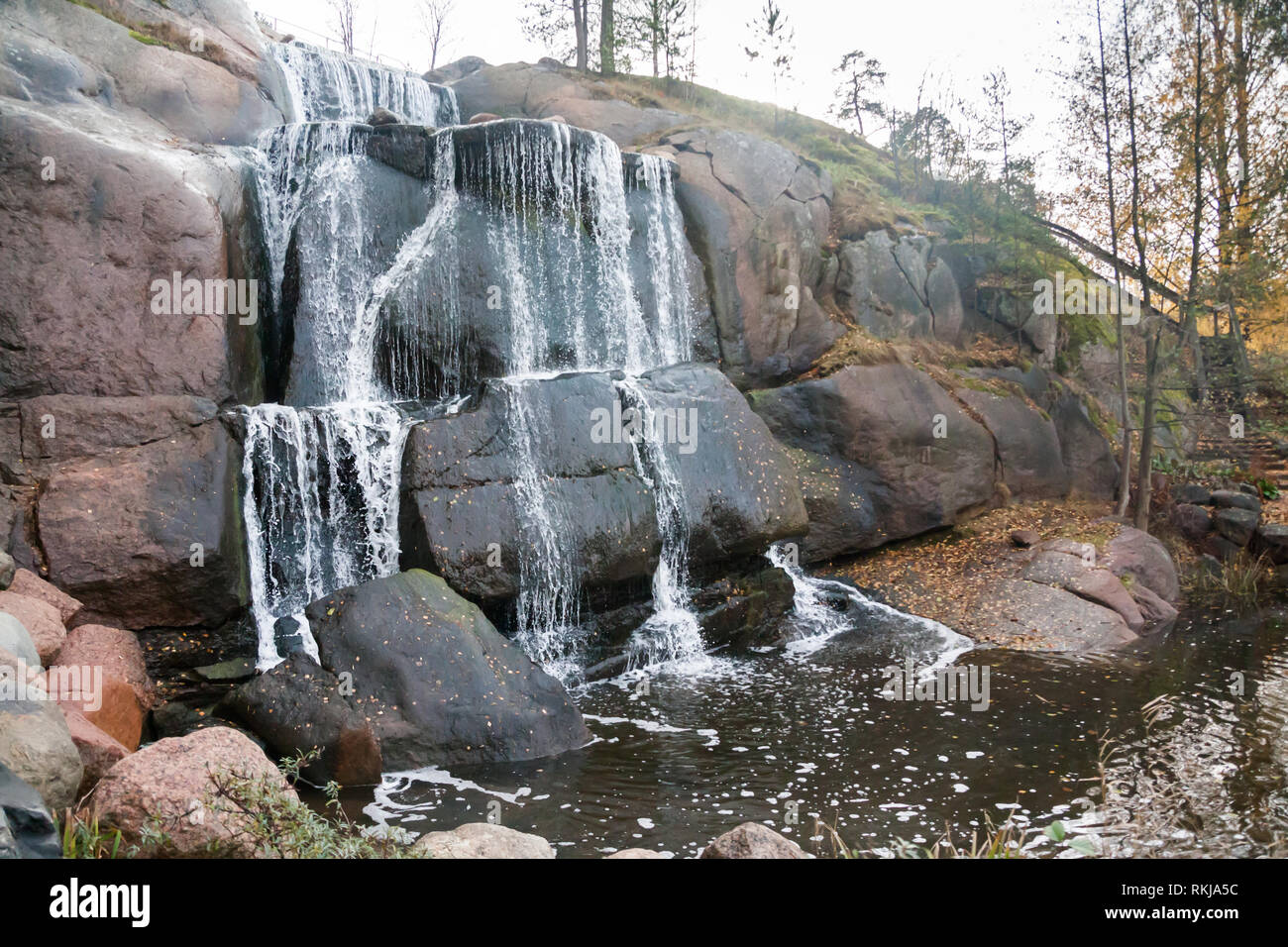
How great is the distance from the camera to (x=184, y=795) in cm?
488

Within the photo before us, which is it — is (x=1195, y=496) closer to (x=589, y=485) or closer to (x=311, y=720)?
(x=589, y=485)

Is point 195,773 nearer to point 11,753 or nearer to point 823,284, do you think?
point 11,753

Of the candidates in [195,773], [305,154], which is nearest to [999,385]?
[305,154]

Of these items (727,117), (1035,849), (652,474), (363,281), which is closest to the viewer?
(1035,849)

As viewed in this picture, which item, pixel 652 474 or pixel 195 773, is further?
pixel 652 474

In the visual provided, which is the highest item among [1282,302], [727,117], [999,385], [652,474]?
[727,117]

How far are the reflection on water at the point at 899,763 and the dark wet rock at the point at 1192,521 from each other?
18.4 ft

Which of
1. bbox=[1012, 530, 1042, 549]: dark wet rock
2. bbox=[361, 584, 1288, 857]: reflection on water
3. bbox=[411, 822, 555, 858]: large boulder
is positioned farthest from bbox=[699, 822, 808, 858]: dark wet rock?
bbox=[1012, 530, 1042, 549]: dark wet rock

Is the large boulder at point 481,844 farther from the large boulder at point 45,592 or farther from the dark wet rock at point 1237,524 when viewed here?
the dark wet rock at point 1237,524

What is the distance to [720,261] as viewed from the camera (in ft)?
50.8

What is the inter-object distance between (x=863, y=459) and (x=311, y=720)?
939 cm

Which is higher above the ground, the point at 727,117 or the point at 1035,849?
the point at 727,117
